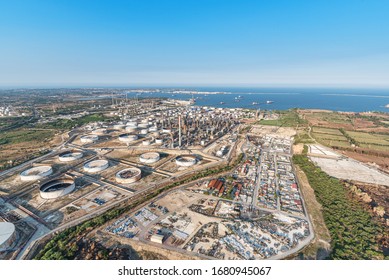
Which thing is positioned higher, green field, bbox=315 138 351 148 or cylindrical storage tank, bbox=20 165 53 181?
green field, bbox=315 138 351 148

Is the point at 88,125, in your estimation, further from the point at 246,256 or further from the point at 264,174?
the point at 246,256

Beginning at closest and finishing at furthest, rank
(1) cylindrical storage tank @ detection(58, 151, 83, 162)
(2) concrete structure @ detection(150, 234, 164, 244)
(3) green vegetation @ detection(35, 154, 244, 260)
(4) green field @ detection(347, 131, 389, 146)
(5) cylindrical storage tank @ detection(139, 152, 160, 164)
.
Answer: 1. (3) green vegetation @ detection(35, 154, 244, 260)
2. (2) concrete structure @ detection(150, 234, 164, 244)
3. (5) cylindrical storage tank @ detection(139, 152, 160, 164)
4. (1) cylindrical storage tank @ detection(58, 151, 83, 162)
5. (4) green field @ detection(347, 131, 389, 146)

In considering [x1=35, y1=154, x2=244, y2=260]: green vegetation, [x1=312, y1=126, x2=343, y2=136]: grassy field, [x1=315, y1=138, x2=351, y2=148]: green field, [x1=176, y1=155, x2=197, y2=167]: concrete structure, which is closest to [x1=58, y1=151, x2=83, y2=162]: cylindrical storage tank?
[x1=176, y1=155, x2=197, y2=167]: concrete structure

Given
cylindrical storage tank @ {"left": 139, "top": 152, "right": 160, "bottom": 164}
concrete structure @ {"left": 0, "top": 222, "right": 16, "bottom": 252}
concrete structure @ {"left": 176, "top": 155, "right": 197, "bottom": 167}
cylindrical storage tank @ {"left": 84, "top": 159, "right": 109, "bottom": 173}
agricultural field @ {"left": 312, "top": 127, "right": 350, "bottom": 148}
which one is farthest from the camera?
agricultural field @ {"left": 312, "top": 127, "right": 350, "bottom": 148}

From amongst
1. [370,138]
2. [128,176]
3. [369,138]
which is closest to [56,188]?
[128,176]

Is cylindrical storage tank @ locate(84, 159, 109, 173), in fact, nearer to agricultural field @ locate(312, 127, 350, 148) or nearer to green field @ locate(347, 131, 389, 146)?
agricultural field @ locate(312, 127, 350, 148)

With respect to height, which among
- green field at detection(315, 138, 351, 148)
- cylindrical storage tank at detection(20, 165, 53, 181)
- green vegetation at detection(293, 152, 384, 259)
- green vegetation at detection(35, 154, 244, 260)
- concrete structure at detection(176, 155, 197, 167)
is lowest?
green vegetation at detection(35, 154, 244, 260)
